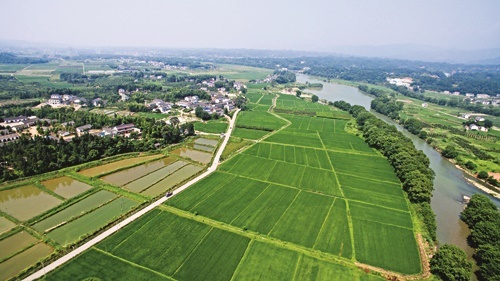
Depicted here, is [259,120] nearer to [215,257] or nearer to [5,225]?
[215,257]

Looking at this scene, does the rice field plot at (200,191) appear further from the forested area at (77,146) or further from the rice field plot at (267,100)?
the rice field plot at (267,100)

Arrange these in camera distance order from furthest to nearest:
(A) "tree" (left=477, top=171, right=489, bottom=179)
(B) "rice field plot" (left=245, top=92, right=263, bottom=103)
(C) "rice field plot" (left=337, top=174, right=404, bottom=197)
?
(B) "rice field plot" (left=245, top=92, right=263, bottom=103)
(A) "tree" (left=477, top=171, right=489, bottom=179)
(C) "rice field plot" (left=337, top=174, right=404, bottom=197)

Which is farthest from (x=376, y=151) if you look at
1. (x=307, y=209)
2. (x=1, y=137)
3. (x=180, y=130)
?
(x=1, y=137)

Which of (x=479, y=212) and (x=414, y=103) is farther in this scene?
(x=414, y=103)

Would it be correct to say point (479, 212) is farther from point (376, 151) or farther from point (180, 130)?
point (180, 130)

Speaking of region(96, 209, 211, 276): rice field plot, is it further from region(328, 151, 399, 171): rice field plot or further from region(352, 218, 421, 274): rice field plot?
region(328, 151, 399, 171): rice field plot

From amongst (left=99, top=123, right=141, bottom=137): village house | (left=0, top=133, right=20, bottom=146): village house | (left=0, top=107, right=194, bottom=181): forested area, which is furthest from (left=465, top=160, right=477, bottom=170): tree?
(left=0, top=133, right=20, bottom=146): village house
